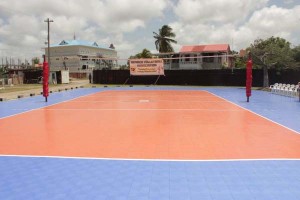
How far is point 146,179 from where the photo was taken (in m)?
6.16

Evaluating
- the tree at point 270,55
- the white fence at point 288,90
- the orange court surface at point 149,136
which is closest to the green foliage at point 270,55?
the tree at point 270,55

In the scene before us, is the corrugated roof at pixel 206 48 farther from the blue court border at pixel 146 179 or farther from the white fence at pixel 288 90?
the blue court border at pixel 146 179

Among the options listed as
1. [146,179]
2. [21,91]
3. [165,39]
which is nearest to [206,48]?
[165,39]

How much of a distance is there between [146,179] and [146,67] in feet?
117

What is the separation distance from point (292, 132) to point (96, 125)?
693cm

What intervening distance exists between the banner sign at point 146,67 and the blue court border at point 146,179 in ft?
112

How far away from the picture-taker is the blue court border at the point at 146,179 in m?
5.43

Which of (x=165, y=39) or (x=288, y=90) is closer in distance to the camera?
(x=288, y=90)

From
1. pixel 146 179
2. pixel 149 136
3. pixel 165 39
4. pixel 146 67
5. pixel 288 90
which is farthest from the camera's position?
pixel 165 39

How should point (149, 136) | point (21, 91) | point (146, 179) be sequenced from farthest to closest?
point (21, 91) → point (149, 136) → point (146, 179)

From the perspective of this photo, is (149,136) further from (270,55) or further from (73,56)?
(73,56)

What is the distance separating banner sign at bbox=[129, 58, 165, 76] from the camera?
1618 inches

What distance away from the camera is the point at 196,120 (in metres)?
A: 13.4

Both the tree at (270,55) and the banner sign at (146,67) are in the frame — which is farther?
the banner sign at (146,67)
